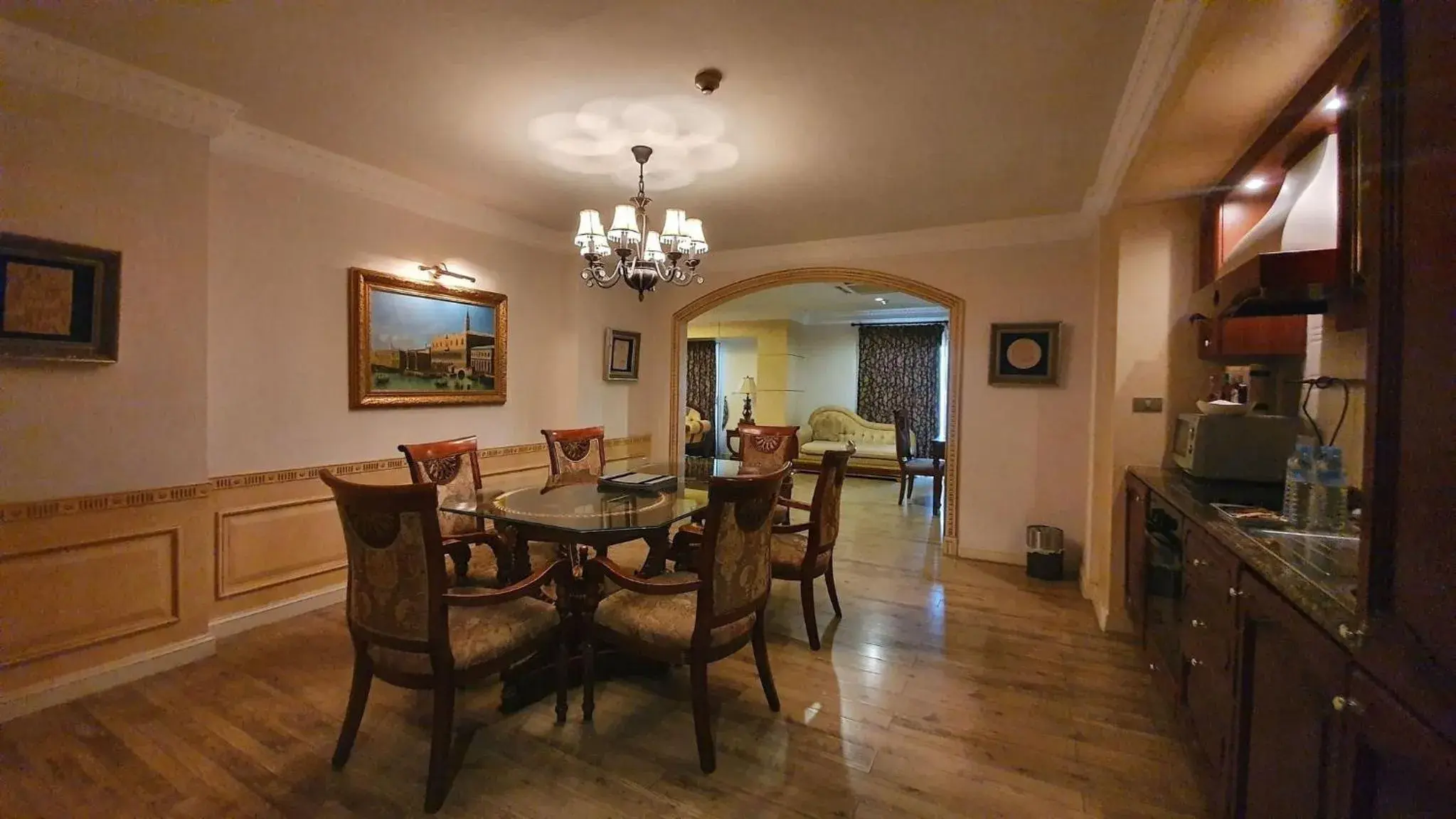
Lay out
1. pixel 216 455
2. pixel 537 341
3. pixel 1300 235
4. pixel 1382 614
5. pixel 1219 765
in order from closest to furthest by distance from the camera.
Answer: pixel 1382 614
pixel 1219 765
pixel 1300 235
pixel 216 455
pixel 537 341

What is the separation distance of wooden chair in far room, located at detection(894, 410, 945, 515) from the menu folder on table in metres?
3.96

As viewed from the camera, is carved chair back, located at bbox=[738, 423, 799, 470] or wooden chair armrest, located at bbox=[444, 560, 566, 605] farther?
carved chair back, located at bbox=[738, 423, 799, 470]

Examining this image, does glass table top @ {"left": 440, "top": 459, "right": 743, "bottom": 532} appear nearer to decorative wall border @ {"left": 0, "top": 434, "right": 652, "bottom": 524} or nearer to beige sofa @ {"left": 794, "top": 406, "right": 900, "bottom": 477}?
decorative wall border @ {"left": 0, "top": 434, "right": 652, "bottom": 524}

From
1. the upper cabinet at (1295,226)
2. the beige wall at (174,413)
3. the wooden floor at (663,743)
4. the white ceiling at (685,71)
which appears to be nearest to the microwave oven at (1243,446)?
the upper cabinet at (1295,226)

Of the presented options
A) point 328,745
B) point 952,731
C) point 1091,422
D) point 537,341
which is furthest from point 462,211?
point 1091,422

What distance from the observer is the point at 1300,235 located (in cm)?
191

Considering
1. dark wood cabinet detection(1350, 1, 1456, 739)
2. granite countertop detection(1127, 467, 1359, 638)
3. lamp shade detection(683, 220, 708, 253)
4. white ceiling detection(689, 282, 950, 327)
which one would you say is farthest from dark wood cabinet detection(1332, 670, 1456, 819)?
white ceiling detection(689, 282, 950, 327)

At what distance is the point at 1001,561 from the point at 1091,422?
128cm

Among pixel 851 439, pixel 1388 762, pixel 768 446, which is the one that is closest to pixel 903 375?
pixel 851 439

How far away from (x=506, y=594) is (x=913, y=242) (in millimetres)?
3947

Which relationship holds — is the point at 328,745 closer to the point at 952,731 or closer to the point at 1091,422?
the point at 952,731

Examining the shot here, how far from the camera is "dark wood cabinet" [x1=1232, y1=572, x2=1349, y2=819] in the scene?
3.49 ft

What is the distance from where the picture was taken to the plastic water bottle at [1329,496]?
1.73m

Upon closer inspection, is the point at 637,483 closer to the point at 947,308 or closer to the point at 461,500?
the point at 461,500
